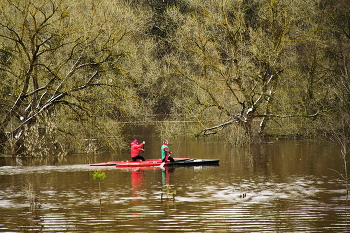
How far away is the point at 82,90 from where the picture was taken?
26.8 m

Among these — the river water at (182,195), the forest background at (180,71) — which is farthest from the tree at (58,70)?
the river water at (182,195)

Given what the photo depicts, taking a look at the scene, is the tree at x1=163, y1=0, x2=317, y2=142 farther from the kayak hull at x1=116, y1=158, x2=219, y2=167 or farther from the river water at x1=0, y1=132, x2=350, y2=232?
the kayak hull at x1=116, y1=158, x2=219, y2=167

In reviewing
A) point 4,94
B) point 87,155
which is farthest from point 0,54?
point 87,155

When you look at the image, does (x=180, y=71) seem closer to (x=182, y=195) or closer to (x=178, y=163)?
(x=178, y=163)

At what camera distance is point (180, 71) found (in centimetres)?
2989

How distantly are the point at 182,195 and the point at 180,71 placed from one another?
15.4 m

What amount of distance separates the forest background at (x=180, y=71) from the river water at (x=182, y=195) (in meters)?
1.74

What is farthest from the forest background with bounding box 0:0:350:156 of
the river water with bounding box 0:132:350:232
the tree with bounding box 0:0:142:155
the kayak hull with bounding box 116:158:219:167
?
the kayak hull with bounding box 116:158:219:167

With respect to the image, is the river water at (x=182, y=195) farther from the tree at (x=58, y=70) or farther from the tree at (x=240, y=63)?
the tree at (x=240, y=63)

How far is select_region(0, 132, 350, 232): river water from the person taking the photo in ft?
36.9

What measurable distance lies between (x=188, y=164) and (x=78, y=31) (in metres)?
7.32

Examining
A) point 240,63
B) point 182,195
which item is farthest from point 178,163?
point 240,63

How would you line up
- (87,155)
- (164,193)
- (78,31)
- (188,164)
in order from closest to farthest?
(164,193) < (188,164) < (78,31) < (87,155)

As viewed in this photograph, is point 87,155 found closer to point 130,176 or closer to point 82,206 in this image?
point 130,176
